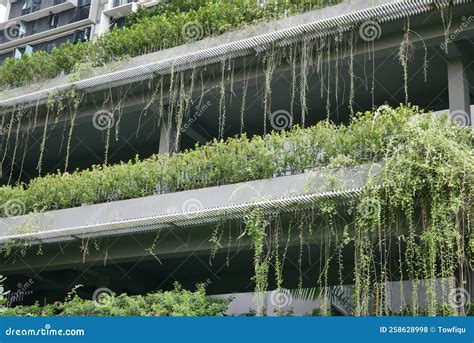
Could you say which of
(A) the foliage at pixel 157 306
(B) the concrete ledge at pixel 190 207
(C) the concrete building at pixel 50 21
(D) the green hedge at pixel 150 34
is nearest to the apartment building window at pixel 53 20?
(C) the concrete building at pixel 50 21

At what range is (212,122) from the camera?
1240 cm

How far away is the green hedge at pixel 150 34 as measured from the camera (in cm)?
1080

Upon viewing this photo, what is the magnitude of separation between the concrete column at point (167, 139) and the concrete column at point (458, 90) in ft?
15.9

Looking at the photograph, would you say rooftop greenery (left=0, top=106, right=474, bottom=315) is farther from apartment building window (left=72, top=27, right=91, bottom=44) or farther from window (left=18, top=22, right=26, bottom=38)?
window (left=18, top=22, right=26, bottom=38)

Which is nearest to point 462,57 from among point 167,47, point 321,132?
point 321,132

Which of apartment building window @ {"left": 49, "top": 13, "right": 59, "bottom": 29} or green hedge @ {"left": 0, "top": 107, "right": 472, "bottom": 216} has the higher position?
apartment building window @ {"left": 49, "top": 13, "right": 59, "bottom": 29}

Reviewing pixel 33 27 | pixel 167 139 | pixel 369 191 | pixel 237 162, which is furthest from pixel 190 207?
pixel 33 27

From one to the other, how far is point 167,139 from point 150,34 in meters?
2.14

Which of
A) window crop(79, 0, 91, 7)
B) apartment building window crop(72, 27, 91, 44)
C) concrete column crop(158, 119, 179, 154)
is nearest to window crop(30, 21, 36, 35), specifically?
window crop(79, 0, 91, 7)

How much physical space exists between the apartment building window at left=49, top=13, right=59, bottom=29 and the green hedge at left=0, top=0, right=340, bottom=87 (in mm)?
22272

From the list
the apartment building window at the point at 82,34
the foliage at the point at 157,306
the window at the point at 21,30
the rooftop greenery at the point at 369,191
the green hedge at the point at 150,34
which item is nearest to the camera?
the rooftop greenery at the point at 369,191

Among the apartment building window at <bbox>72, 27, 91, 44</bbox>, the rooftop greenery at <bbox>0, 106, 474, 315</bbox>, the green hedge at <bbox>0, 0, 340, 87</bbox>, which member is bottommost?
the rooftop greenery at <bbox>0, 106, 474, 315</bbox>

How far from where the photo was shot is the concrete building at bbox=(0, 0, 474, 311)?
895 centimetres

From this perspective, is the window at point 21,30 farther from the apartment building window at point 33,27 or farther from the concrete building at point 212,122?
the concrete building at point 212,122
